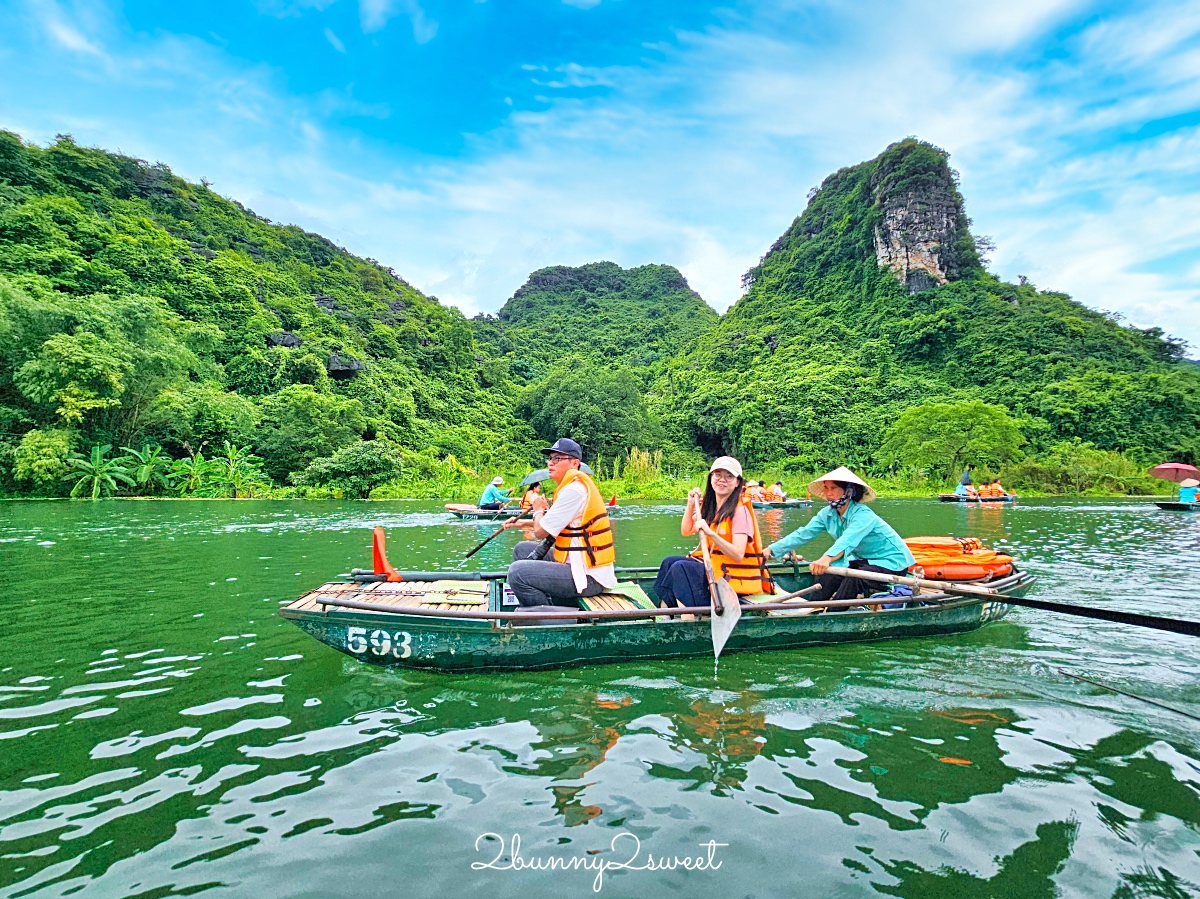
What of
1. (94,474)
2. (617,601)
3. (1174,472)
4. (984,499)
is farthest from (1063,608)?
(94,474)

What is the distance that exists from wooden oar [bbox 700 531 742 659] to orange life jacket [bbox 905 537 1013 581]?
2839mm

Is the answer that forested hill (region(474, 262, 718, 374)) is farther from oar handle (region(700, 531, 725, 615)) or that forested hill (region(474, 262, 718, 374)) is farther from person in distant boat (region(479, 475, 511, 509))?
oar handle (region(700, 531, 725, 615))

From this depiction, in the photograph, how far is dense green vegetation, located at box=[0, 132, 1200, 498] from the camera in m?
27.1

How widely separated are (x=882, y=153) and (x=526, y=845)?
82.8 meters

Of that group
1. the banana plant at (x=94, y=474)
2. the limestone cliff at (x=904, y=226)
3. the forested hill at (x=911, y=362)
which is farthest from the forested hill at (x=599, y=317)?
the banana plant at (x=94, y=474)

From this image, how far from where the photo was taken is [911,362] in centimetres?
5412

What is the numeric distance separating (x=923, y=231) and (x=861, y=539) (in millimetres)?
66403

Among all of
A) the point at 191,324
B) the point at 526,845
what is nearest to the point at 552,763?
the point at 526,845

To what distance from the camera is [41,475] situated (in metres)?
23.3

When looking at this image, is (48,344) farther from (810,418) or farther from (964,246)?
(964,246)

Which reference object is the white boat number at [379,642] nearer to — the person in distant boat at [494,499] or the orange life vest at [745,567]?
the orange life vest at [745,567]

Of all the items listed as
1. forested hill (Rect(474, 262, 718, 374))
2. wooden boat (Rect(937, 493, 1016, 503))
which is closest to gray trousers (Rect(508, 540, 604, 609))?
wooden boat (Rect(937, 493, 1016, 503))

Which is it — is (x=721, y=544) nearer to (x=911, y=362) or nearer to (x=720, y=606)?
(x=720, y=606)

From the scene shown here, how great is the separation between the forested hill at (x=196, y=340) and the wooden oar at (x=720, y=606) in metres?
27.7
